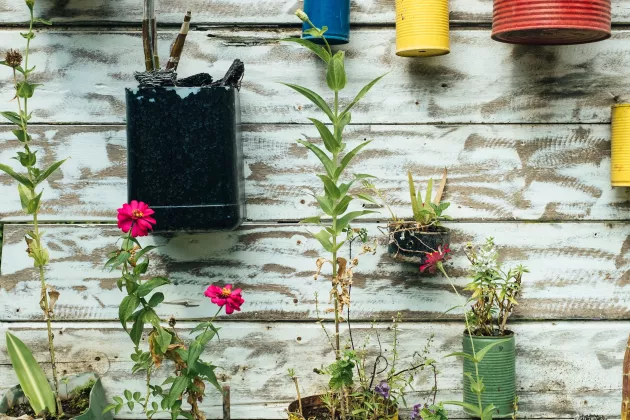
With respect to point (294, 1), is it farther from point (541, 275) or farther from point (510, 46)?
point (541, 275)

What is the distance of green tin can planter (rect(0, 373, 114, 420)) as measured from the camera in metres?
1.39

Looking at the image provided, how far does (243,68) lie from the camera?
142cm

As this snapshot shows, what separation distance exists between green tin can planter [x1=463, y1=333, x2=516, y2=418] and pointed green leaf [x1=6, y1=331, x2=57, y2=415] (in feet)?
2.70

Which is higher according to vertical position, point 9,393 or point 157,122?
point 157,122

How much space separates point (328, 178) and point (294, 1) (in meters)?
0.46

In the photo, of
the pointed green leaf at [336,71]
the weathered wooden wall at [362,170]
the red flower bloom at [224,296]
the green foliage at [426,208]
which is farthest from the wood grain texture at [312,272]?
the pointed green leaf at [336,71]

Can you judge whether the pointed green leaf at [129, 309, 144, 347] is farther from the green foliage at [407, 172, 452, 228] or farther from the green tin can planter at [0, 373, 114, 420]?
the green foliage at [407, 172, 452, 228]

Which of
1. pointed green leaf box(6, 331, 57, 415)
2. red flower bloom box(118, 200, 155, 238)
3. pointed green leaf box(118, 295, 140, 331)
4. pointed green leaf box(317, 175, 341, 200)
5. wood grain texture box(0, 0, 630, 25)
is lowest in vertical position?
pointed green leaf box(6, 331, 57, 415)

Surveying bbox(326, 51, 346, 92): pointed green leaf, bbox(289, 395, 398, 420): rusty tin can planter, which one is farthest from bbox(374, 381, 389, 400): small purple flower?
bbox(326, 51, 346, 92): pointed green leaf

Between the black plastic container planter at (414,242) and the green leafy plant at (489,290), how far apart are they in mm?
86

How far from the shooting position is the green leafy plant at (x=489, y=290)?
1.40 m

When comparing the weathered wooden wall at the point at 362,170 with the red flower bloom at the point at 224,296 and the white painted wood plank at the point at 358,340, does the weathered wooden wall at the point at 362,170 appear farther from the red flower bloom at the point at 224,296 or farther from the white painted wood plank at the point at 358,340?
the red flower bloom at the point at 224,296

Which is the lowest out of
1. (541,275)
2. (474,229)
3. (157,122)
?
(541,275)

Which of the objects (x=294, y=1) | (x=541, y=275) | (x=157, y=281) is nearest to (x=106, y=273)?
(x=157, y=281)
